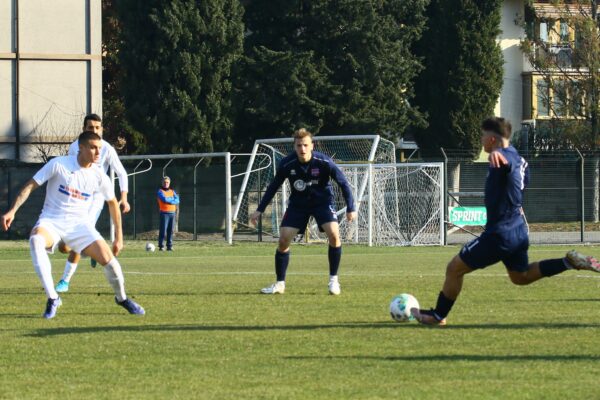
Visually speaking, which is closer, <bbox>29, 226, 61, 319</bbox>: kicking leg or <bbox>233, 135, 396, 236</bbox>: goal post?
<bbox>29, 226, 61, 319</bbox>: kicking leg

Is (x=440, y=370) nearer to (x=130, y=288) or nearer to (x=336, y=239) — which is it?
(x=336, y=239)

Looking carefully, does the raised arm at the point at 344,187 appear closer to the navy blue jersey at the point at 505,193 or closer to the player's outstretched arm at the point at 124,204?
the player's outstretched arm at the point at 124,204

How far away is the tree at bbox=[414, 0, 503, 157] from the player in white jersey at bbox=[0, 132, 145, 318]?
A: 35749 millimetres

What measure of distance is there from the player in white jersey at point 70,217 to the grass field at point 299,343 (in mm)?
477

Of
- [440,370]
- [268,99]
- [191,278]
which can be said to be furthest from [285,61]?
[440,370]

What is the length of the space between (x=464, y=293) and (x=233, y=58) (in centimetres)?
2736

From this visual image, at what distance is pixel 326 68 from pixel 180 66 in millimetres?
5646

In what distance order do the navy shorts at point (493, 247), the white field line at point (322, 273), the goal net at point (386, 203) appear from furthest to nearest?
the goal net at point (386, 203), the white field line at point (322, 273), the navy shorts at point (493, 247)

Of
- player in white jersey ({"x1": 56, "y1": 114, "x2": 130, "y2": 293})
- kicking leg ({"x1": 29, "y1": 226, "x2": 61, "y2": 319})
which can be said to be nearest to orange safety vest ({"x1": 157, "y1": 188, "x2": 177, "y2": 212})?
player in white jersey ({"x1": 56, "y1": 114, "x2": 130, "y2": 293})

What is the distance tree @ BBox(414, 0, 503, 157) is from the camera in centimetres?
4631

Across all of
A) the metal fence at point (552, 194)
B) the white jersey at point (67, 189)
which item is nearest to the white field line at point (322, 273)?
the white jersey at point (67, 189)

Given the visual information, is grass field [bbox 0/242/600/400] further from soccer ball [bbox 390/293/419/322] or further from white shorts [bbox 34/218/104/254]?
white shorts [bbox 34/218/104/254]

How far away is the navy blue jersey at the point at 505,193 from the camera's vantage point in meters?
9.95

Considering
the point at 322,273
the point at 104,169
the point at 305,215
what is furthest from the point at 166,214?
the point at 305,215
